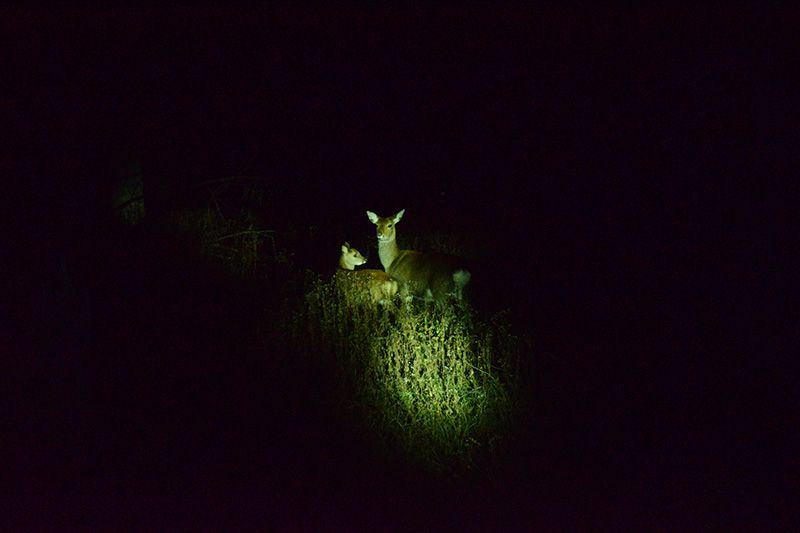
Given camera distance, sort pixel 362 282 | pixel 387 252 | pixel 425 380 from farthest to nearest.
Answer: pixel 387 252
pixel 362 282
pixel 425 380

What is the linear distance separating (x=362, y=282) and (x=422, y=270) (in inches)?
39.4

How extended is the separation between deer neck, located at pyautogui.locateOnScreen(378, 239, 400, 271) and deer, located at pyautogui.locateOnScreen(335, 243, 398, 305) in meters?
0.49

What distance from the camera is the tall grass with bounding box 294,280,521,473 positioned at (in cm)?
532

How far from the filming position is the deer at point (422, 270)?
806 cm

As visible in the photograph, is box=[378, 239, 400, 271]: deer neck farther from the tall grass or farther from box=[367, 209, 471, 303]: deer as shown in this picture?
the tall grass

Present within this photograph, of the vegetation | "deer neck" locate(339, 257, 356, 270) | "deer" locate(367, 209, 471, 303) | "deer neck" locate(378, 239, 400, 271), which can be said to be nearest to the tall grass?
the vegetation

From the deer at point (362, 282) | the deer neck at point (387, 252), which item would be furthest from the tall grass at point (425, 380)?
the deer neck at point (387, 252)

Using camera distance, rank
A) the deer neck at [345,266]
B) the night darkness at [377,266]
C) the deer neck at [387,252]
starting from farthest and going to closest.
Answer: the deer neck at [387,252]
the deer neck at [345,266]
the night darkness at [377,266]

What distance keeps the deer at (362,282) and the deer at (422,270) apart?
21 centimetres

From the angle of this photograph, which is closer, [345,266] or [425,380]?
[425,380]

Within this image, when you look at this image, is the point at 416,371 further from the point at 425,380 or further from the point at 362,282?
the point at 362,282

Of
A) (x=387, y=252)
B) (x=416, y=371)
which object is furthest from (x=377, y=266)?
(x=416, y=371)

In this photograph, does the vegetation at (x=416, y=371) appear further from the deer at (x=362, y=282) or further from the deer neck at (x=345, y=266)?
the deer neck at (x=345, y=266)

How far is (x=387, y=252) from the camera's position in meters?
9.15
